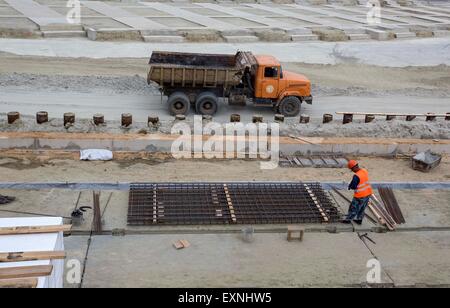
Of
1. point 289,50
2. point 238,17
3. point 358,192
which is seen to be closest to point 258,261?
point 358,192

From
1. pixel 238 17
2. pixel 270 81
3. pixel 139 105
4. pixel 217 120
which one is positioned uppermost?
pixel 238 17

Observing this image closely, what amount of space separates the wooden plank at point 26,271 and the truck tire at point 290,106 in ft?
37.6

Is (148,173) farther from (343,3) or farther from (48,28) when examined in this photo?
(343,3)

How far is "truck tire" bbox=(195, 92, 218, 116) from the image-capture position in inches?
638

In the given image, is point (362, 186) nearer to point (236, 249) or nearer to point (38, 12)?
point (236, 249)

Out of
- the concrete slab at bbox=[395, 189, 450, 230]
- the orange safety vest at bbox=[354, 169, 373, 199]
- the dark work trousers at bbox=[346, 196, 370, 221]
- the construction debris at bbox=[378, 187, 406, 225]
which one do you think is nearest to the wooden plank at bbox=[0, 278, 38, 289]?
the orange safety vest at bbox=[354, 169, 373, 199]

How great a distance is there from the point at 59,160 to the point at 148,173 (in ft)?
7.24

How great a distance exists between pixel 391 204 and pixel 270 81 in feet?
22.0

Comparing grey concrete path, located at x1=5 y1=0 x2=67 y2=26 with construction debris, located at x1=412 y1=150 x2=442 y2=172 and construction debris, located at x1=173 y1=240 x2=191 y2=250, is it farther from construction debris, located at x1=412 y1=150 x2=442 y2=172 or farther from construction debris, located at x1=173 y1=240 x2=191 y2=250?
construction debris, located at x1=173 y1=240 x2=191 y2=250

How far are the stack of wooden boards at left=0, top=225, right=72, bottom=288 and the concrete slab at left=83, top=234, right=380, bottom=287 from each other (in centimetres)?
134

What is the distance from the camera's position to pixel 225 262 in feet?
28.7

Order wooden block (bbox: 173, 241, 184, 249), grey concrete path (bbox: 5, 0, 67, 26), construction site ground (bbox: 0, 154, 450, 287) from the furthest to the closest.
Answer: grey concrete path (bbox: 5, 0, 67, 26) → wooden block (bbox: 173, 241, 184, 249) → construction site ground (bbox: 0, 154, 450, 287)

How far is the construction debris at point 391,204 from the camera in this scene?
1053 centimetres
